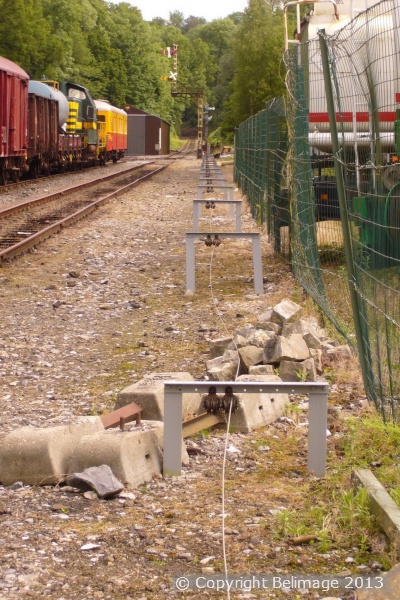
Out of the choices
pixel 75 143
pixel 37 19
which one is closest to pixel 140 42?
pixel 37 19

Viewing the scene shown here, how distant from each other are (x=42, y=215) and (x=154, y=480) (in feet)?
Result: 51.9

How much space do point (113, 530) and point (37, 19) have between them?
75779 millimetres

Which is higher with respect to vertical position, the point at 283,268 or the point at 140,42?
the point at 140,42

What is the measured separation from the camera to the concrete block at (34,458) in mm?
4836

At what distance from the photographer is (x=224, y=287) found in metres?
11.1

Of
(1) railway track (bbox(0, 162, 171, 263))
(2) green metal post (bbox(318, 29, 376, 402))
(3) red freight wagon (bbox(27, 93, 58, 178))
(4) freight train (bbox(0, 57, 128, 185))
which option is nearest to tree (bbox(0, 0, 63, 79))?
(4) freight train (bbox(0, 57, 128, 185))

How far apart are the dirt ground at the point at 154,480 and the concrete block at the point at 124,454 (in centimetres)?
8

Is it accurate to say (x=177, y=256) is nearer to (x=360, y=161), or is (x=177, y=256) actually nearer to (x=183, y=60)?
(x=360, y=161)

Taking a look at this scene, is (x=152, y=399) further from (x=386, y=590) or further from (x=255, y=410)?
(x=386, y=590)

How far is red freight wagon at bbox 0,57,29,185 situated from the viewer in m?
26.1

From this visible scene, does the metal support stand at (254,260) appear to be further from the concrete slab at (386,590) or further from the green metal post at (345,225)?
the concrete slab at (386,590)

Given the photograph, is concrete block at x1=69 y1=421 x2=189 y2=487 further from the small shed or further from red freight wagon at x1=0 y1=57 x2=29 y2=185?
the small shed

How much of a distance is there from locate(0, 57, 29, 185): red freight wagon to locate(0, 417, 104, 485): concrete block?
21.5 metres

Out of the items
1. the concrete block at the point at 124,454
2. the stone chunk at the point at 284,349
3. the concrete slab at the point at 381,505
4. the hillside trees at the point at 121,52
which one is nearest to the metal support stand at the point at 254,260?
the stone chunk at the point at 284,349
